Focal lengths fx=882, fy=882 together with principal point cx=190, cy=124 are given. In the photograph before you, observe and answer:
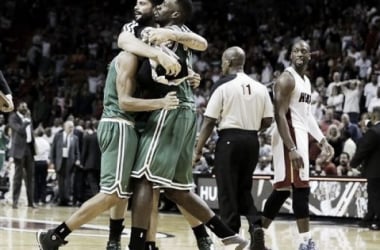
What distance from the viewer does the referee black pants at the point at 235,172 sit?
26.0 ft

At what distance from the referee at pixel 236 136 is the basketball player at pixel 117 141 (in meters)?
1.50

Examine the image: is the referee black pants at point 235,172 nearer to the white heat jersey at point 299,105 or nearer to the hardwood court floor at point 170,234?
the white heat jersey at point 299,105

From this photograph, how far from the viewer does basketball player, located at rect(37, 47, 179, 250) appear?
247 inches

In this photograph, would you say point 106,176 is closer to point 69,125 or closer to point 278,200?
point 278,200

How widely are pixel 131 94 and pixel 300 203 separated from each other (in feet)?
7.55

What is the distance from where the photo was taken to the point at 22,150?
1662 centimetres

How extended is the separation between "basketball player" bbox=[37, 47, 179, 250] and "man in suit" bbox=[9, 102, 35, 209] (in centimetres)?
1022

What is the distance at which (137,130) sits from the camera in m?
6.49

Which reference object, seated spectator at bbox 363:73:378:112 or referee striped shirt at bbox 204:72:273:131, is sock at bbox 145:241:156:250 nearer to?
referee striped shirt at bbox 204:72:273:131

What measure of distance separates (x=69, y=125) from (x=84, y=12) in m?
10.6

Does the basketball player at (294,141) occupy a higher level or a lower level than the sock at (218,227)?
higher

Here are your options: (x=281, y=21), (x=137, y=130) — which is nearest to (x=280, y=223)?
(x=137, y=130)

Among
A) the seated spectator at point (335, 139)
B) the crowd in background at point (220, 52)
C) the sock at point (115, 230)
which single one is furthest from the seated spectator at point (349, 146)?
the sock at point (115, 230)

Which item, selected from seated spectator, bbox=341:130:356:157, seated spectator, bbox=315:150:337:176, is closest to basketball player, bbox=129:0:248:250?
seated spectator, bbox=315:150:337:176
